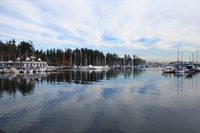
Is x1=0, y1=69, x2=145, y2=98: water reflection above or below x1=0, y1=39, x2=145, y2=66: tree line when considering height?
below

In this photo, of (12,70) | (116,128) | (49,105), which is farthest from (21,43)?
(116,128)

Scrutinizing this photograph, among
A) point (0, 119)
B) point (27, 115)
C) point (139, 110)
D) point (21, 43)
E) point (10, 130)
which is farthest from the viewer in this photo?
point (21, 43)

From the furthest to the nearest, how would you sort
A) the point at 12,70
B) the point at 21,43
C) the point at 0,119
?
the point at 21,43 → the point at 12,70 → the point at 0,119

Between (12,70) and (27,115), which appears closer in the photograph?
(27,115)

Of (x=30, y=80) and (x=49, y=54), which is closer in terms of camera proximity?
(x=30, y=80)

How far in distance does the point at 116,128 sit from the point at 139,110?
5.20m

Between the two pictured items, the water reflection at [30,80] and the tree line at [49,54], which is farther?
the tree line at [49,54]

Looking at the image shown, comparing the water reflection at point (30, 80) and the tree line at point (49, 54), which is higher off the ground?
the tree line at point (49, 54)

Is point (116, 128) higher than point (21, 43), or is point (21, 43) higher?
point (21, 43)

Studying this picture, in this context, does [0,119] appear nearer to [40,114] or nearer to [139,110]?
[40,114]

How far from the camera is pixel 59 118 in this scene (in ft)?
43.9

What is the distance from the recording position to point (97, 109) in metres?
16.1

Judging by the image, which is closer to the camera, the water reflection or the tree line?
the water reflection

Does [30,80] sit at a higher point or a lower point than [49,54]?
lower
